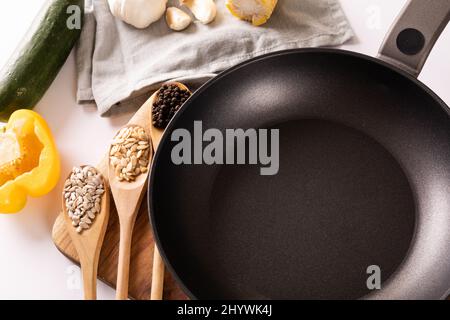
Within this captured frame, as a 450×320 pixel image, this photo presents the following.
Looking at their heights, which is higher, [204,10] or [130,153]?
[204,10]

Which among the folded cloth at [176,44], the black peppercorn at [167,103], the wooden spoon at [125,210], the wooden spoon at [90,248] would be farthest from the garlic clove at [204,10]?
the wooden spoon at [90,248]

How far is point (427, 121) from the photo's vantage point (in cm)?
88

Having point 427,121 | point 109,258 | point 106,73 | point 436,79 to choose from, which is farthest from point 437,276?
point 106,73

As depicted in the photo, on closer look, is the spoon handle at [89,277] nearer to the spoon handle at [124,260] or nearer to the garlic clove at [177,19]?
the spoon handle at [124,260]

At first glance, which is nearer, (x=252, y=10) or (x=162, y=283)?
(x=162, y=283)

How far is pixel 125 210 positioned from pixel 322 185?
0.99 ft

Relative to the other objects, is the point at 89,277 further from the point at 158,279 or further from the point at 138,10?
the point at 138,10

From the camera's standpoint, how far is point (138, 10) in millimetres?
995

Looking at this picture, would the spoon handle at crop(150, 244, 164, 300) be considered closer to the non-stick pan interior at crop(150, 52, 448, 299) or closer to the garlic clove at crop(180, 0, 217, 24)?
the non-stick pan interior at crop(150, 52, 448, 299)

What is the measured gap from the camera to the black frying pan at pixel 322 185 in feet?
2.76

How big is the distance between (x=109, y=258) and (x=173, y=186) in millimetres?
148

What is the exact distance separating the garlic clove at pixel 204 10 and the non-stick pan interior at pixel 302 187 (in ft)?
0.54

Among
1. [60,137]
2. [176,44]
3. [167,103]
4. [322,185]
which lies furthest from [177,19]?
[322,185]

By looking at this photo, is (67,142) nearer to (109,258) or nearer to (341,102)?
(109,258)
